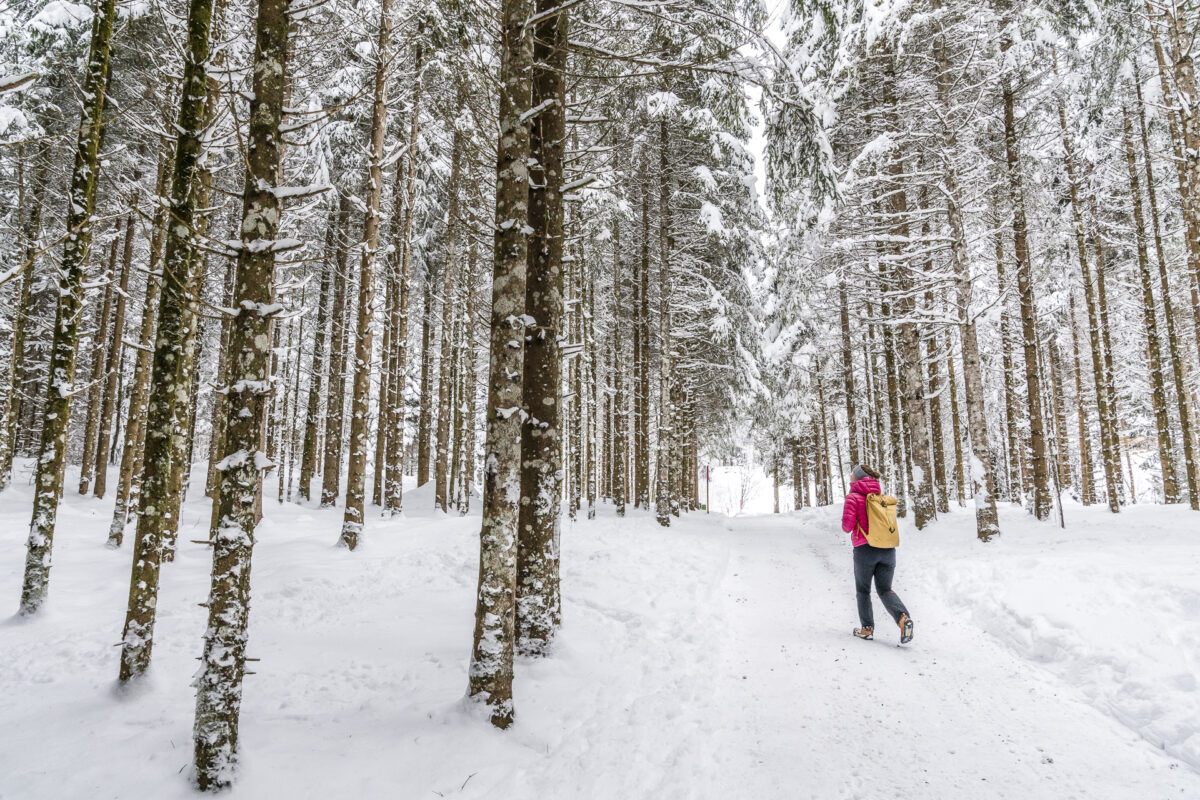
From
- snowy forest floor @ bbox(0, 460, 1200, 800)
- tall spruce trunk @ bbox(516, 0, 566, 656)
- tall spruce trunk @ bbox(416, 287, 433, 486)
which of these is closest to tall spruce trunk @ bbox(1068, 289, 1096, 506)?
snowy forest floor @ bbox(0, 460, 1200, 800)

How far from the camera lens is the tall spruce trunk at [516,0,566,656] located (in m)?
5.25

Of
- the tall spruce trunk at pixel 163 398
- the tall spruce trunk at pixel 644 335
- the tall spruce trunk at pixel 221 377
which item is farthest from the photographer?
the tall spruce trunk at pixel 644 335

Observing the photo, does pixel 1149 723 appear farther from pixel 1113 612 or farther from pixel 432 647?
pixel 432 647

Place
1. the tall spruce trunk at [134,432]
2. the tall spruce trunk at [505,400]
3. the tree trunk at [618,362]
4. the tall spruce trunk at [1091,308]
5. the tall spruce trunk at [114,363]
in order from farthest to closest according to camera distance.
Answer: the tree trunk at [618,362], the tall spruce trunk at [114,363], the tall spruce trunk at [1091,308], the tall spruce trunk at [134,432], the tall spruce trunk at [505,400]

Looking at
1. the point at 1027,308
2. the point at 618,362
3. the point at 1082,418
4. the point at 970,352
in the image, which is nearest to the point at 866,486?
the point at 970,352

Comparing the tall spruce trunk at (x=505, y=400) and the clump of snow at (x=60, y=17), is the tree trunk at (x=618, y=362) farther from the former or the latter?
the clump of snow at (x=60, y=17)

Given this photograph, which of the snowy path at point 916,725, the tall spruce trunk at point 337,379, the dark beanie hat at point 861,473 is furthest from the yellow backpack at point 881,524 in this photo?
the tall spruce trunk at point 337,379

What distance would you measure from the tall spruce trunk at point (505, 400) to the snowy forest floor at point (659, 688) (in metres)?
0.39

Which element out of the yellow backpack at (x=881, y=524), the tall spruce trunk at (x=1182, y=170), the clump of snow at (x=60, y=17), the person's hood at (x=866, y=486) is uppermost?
the clump of snow at (x=60, y=17)

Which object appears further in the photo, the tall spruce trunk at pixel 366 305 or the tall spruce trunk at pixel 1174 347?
the tall spruce trunk at pixel 1174 347

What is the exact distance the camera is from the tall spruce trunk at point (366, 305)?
953cm

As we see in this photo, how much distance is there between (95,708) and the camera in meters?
4.09

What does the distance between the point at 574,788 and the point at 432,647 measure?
8.40 ft

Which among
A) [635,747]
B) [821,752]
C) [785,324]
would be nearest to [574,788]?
[635,747]
